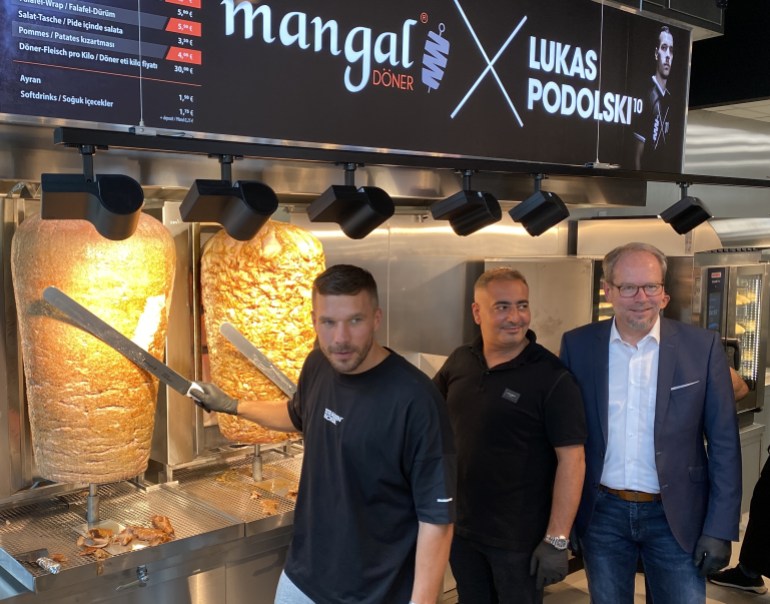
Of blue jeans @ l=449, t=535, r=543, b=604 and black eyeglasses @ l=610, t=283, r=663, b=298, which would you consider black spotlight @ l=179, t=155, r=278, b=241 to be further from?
blue jeans @ l=449, t=535, r=543, b=604

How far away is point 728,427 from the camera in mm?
2682

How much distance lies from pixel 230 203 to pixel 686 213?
6.54ft

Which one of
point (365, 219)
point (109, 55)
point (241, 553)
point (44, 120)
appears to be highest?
point (109, 55)

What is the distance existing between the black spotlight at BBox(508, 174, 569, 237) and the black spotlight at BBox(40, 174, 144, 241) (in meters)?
1.27

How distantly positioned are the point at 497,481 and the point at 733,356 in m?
3.14

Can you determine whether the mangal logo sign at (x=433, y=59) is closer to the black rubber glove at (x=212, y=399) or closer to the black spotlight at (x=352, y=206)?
the black spotlight at (x=352, y=206)

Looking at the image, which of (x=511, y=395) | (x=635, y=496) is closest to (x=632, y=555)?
(x=635, y=496)

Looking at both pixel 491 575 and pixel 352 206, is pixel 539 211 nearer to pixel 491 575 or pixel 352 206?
pixel 352 206

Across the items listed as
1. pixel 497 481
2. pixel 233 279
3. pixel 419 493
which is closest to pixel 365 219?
pixel 233 279

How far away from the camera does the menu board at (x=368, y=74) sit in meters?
1.98

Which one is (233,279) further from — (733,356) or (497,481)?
(733,356)

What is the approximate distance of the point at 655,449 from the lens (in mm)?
2660

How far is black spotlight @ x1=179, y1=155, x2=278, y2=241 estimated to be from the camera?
1778 millimetres

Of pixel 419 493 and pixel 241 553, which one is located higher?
pixel 419 493
